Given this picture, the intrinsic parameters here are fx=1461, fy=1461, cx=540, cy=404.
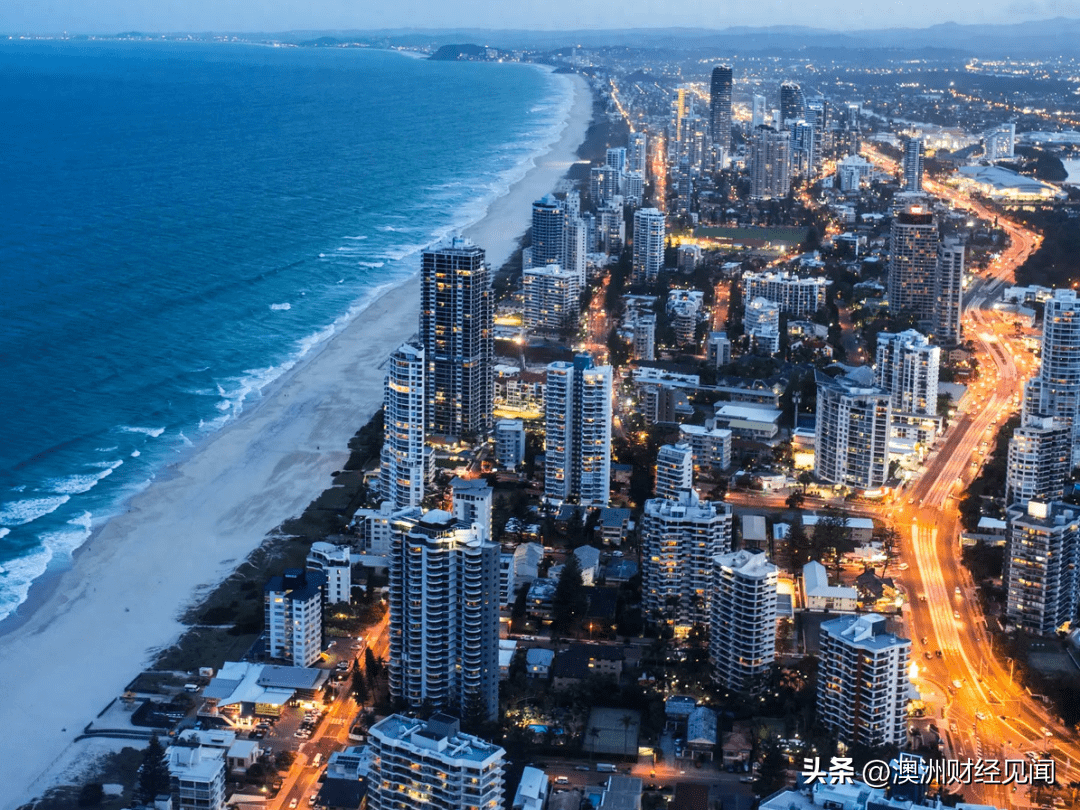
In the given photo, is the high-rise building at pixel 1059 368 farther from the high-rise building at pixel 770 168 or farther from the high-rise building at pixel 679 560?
the high-rise building at pixel 770 168

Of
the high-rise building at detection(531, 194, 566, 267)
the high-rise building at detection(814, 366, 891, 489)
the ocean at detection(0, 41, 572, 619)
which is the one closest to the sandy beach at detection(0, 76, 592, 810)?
the ocean at detection(0, 41, 572, 619)

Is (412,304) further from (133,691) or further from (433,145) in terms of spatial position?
(433,145)

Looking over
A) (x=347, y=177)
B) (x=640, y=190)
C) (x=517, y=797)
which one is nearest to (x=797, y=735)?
(x=517, y=797)

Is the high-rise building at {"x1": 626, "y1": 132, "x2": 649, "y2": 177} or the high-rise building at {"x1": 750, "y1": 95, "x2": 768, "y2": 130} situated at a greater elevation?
the high-rise building at {"x1": 750, "y1": 95, "x2": 768, "y2": 130}

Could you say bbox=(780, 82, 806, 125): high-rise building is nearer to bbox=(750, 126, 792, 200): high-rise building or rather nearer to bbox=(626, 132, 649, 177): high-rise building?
bbox=(626, 132, 649, 177): high-rise building

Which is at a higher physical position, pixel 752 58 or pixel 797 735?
pixel 752 58

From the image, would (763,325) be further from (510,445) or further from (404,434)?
(404,434)
